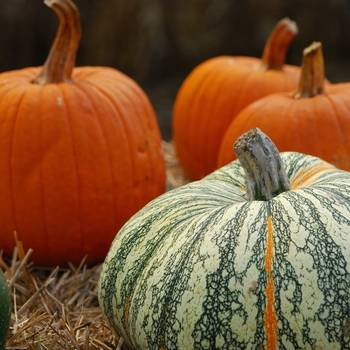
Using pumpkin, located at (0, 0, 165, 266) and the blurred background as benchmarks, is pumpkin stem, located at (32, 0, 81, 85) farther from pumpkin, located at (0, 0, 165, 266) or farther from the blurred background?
the blurred background

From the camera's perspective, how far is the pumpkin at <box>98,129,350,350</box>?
4.92ft

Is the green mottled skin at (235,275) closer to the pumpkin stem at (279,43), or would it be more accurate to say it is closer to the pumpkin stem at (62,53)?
the pumpkin stem at (62,53)

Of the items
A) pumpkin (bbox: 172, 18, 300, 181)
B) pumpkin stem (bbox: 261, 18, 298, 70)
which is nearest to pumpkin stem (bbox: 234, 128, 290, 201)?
pumpkin (bbox: 172, 18, 300, 181)

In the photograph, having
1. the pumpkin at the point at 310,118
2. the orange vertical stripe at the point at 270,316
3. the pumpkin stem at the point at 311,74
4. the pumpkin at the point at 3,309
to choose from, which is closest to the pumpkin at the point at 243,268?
the orange vertical stripe at the point at 270,316

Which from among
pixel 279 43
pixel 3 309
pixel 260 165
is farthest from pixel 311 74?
pixel 3 309

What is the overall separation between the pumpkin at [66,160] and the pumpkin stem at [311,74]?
2.56ft

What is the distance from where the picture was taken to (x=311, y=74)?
2.89m

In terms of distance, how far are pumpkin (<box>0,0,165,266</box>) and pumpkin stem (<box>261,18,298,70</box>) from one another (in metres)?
1.13

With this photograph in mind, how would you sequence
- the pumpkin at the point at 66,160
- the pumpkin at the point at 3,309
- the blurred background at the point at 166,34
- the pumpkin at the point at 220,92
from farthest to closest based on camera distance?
1. the blurred background at the point at 166,34
2. the pumpkin at the point at 220,92
3. the pumpkin at the point at 66,160
4. the pumpkin at the point at 3,309

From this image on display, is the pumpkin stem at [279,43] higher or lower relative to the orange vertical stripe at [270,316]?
higher

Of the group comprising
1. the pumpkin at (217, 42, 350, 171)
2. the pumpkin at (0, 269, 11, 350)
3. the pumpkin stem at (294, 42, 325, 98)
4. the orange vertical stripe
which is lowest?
the pumpkin at (0, 269, 11, 350)

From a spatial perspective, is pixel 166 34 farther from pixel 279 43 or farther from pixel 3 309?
pixel 3 309

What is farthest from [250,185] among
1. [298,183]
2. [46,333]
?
[46,333]

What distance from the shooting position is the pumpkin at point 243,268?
1501 mm
